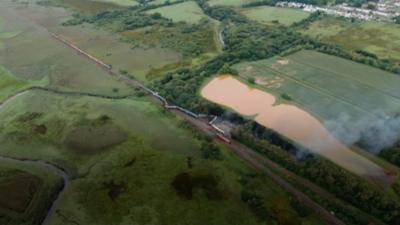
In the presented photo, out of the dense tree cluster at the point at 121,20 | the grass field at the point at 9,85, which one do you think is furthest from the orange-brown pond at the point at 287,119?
the dense tree cluster at the point at 121,20

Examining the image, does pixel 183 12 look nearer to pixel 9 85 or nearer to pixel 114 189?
pixel 9 85

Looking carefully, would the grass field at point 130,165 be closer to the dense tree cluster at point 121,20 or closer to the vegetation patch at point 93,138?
the vegetation patch at point 93,138

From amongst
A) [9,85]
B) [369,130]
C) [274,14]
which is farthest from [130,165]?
[274,14]

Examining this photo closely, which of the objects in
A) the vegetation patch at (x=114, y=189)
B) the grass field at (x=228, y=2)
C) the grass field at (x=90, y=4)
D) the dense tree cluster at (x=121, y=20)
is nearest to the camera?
the vegetation patch at (x=114, y=189)

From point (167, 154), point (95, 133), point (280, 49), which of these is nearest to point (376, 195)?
point (167, 154)

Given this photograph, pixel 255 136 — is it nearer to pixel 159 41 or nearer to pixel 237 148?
pixel 237 148

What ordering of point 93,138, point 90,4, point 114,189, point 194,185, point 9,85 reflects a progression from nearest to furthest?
point 114,189 → point 194,185 → point 93,138 → point 9,85 → point 90,4

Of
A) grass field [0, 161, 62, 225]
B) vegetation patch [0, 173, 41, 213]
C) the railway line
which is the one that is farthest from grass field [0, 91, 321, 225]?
vegetation patch [0, 173, 41, 213]

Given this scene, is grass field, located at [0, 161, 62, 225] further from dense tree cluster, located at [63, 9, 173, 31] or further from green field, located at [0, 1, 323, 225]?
dense tree cluster, located at [63, 9, 173, 31]
